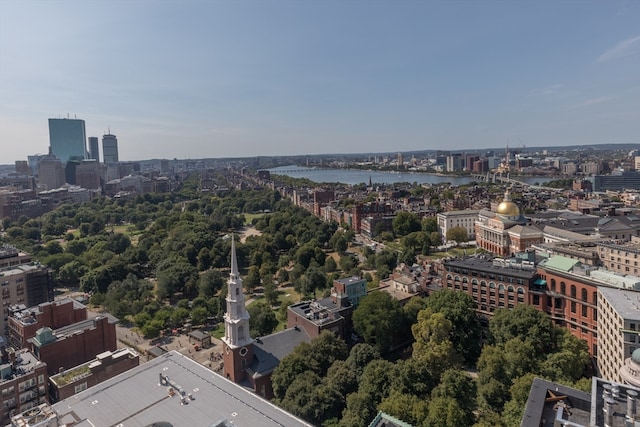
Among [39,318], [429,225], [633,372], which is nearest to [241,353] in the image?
[39,318]

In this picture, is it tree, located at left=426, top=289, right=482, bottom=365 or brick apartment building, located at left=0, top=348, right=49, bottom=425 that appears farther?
tree, located at left=426, top=289, right=482, bottom=365

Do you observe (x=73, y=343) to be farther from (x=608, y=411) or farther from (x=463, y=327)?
(x=608, y=411)

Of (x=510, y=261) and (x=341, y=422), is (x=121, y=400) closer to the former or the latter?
(x=341, y=422)

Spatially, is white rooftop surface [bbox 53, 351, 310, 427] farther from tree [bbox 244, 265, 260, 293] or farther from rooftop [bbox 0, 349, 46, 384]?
tree [bbox 244, 265, 260, 293]

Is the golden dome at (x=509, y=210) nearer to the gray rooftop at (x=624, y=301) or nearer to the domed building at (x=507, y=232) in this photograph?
the domed building at (x=507, y=232)

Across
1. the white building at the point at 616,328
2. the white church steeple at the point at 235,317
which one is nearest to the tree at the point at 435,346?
the white building at the point at 616,328

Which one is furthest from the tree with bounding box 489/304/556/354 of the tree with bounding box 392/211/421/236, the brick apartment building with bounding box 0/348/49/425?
the tree with bounding box 392/211/421/236
